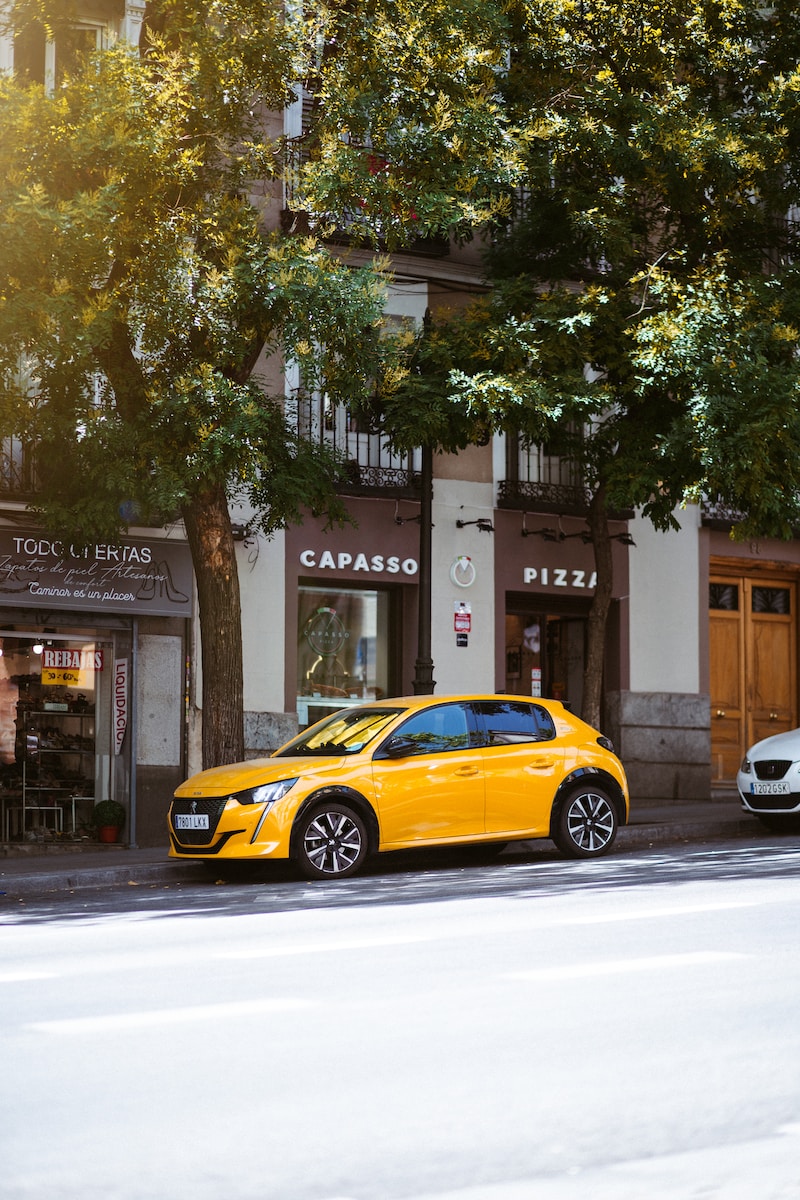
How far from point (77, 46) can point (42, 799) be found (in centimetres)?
933

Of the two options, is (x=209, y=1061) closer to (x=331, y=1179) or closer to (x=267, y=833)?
(x=331, y=1179)

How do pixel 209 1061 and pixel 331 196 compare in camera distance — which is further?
pixel 331 196

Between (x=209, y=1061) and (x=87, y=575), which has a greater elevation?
(x=87, y=575)

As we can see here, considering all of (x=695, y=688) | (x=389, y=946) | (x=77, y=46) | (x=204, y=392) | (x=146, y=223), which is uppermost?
(x=77, y=46)

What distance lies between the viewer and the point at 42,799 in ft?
65.0

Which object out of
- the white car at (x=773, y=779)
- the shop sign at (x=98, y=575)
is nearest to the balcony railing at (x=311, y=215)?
the shop sign at (x=98, y=575)

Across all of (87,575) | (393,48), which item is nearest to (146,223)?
(393,48)

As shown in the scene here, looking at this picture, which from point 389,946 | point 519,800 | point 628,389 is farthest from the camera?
point 628,389

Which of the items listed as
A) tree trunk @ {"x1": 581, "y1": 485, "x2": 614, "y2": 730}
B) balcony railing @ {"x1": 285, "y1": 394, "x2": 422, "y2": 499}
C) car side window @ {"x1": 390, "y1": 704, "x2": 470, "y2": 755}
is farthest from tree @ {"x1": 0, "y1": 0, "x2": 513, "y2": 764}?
tree trunk @ {"x1": 581, "y1": 485, "x2": 614, "y2": 730}

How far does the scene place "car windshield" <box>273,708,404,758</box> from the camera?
566 inches

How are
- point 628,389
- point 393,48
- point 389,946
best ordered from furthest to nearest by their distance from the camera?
1. point 628,389
2. point 393,48
3. point 389,946

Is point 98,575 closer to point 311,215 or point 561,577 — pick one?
point 311,215

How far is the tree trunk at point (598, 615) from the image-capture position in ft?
63.6

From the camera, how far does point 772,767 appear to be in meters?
17.8
